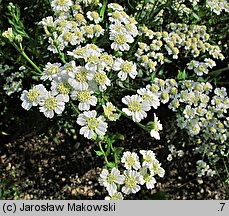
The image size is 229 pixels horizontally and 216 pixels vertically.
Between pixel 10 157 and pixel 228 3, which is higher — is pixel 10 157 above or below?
below

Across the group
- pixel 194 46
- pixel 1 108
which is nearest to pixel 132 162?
pixel 194 46

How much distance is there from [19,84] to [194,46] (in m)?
1.41

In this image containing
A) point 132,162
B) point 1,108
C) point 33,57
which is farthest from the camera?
point 1,108

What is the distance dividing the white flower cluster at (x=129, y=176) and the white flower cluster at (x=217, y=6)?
1.62 metres

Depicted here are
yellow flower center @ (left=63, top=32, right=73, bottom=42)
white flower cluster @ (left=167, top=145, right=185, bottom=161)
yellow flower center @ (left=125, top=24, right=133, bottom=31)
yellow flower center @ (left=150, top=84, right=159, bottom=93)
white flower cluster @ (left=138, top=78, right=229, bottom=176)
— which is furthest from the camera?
white flower cluster @ (left=167, top=145, right=185, bottom=161)

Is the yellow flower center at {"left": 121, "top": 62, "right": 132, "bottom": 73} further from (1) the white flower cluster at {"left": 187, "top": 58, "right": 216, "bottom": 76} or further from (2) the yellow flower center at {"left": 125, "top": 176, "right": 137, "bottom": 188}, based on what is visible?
(1) the white flower cluster at {"left": 187, "top": 58, "right": 216, "bottom": 76}

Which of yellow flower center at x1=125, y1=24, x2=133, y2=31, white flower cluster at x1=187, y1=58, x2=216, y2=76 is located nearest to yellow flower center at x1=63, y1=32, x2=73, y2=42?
yellow flower center at x1=125, y1=24, x2=133, y2=31

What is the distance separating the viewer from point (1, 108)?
3625 millimetres

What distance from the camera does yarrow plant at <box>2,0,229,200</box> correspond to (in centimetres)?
225

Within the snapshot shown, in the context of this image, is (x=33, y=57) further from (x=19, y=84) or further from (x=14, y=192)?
(x=14, y=192)

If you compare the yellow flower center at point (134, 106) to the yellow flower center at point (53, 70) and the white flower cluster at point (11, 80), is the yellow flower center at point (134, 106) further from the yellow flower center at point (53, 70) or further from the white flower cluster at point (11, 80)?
the white flower cluster at point (11, 80)

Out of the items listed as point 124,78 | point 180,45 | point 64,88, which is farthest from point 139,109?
point 180,45

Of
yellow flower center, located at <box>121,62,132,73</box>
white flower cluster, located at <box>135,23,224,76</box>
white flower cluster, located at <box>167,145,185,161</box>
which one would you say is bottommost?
white flower cluster, located at <box>167,145,185,161</box>

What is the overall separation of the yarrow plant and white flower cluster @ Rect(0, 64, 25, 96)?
196 millimetres
